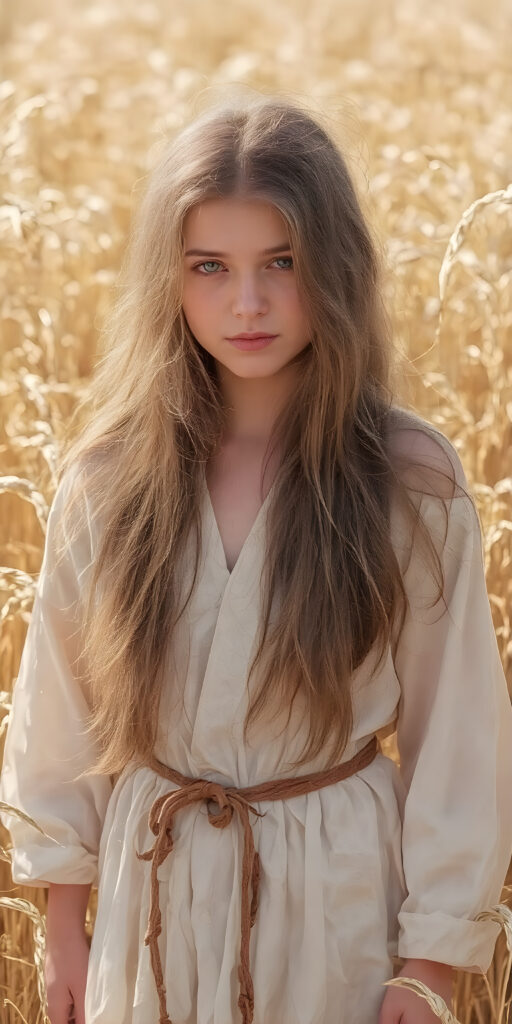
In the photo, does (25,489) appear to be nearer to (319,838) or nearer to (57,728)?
(57,728)

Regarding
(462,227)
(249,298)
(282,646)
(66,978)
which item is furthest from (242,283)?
(66,978)

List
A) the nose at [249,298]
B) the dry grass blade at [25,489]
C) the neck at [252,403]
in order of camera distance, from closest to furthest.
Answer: the nose at [249,298] → the neck at [252,403] → the dry grass blade at [25,489]

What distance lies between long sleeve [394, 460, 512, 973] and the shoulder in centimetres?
1

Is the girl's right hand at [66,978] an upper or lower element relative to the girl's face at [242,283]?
lower

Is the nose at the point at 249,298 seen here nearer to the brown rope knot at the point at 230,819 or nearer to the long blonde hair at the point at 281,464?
the long blonde hair at the point at 281,464

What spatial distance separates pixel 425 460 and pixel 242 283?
288 mm

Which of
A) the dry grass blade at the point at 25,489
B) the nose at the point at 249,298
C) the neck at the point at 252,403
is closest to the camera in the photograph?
the nose at the point at 249,298

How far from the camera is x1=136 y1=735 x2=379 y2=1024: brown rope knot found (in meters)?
1.40

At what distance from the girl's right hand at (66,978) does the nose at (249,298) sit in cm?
78

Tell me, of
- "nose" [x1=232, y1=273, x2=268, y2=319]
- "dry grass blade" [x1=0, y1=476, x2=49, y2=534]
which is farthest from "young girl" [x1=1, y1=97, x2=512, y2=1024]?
"dry grass blade" [x1=0, y1=476, x2=49, y2=534]

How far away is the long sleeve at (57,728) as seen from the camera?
157cm

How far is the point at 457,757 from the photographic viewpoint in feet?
4.81

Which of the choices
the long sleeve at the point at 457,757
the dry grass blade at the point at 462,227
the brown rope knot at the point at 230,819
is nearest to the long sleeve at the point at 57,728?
the brown rope knot at the point at 230,819

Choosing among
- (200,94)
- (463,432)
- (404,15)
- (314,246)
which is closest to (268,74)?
(404,15)
